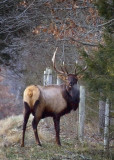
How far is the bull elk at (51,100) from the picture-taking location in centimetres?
1076

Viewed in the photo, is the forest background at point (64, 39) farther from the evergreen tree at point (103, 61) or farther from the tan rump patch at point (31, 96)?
the tan rump patch at point (31, 96)

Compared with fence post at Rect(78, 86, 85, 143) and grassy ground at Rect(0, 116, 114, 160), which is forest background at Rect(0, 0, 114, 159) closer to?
fence post at Rect(78, 86, 85, 143)

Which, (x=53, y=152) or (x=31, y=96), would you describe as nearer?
(x=53, y=152)

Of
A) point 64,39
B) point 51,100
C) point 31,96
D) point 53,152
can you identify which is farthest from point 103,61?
point 53,152

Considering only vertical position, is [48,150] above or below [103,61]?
below

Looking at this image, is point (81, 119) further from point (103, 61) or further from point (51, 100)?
point (103, 61)

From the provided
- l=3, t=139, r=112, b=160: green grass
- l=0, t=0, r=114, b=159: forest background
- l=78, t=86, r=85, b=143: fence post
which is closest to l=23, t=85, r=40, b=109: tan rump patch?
l=3, t=139, r=112, b=160: green grass

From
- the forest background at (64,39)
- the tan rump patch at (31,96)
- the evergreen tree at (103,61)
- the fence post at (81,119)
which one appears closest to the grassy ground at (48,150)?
the fence post at (81,119)

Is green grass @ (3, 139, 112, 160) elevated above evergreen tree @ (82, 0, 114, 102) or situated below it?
below

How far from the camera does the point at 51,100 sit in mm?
11016

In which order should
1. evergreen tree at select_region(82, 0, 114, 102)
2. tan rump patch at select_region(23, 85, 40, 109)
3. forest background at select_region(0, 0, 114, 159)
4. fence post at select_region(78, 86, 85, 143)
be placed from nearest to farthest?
evergreen tree at select_region(82, 0, 114, 102) → forest background at select_region(0, 0, 114, 159) → tan rump patch at select_region(23, 85, 40, 109) → fence post at select_region(78, 86, 85, 143)

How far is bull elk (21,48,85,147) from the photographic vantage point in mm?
10758

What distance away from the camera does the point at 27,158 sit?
9703 mm

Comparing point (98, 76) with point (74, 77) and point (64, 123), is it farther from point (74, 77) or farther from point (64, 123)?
point (64, 123)
